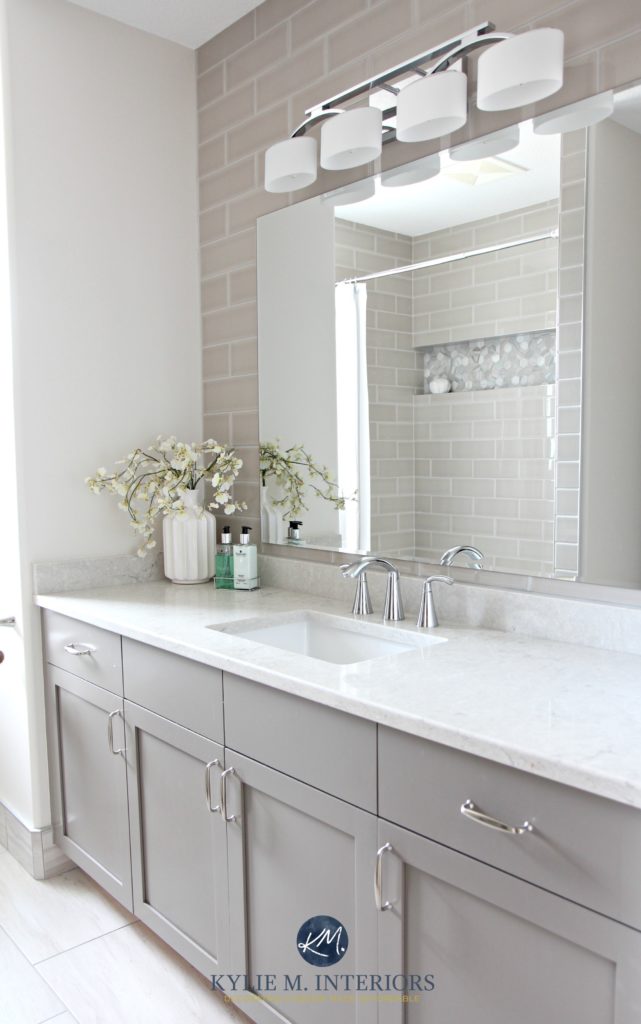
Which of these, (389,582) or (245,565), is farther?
(245,565)

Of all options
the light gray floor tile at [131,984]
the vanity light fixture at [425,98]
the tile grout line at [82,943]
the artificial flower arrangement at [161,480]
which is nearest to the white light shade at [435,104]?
the vanity light fixture at [425,98]

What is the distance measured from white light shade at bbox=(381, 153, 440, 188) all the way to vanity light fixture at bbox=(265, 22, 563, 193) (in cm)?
6

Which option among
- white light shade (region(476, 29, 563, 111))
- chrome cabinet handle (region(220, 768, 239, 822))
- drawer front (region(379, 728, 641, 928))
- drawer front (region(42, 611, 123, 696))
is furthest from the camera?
drawer front (region(42, 611, 123, 696))

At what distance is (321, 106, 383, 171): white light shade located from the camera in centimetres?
182

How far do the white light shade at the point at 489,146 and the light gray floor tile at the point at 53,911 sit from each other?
2.22 metres

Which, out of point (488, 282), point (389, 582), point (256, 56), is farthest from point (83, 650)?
point (256, 56)

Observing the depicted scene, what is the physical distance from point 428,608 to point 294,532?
0.65 m

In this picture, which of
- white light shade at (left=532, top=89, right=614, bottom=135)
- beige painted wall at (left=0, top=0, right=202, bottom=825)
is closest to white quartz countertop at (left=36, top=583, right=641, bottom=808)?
beige painted wall at (left=0, top=0, right=202, bottom=825)

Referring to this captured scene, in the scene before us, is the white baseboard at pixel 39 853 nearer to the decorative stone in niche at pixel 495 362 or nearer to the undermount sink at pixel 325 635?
the undermount sink at pixel 325 635

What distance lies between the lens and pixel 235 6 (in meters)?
2.31

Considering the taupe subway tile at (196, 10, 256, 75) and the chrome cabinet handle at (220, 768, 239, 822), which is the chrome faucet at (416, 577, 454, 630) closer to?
the chrome cabinet handle at (220, 768, 239, 822)

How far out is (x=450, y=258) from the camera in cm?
180

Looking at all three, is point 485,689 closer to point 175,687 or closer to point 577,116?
point 175,687

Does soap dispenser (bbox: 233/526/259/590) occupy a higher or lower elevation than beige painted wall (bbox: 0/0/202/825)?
lower
